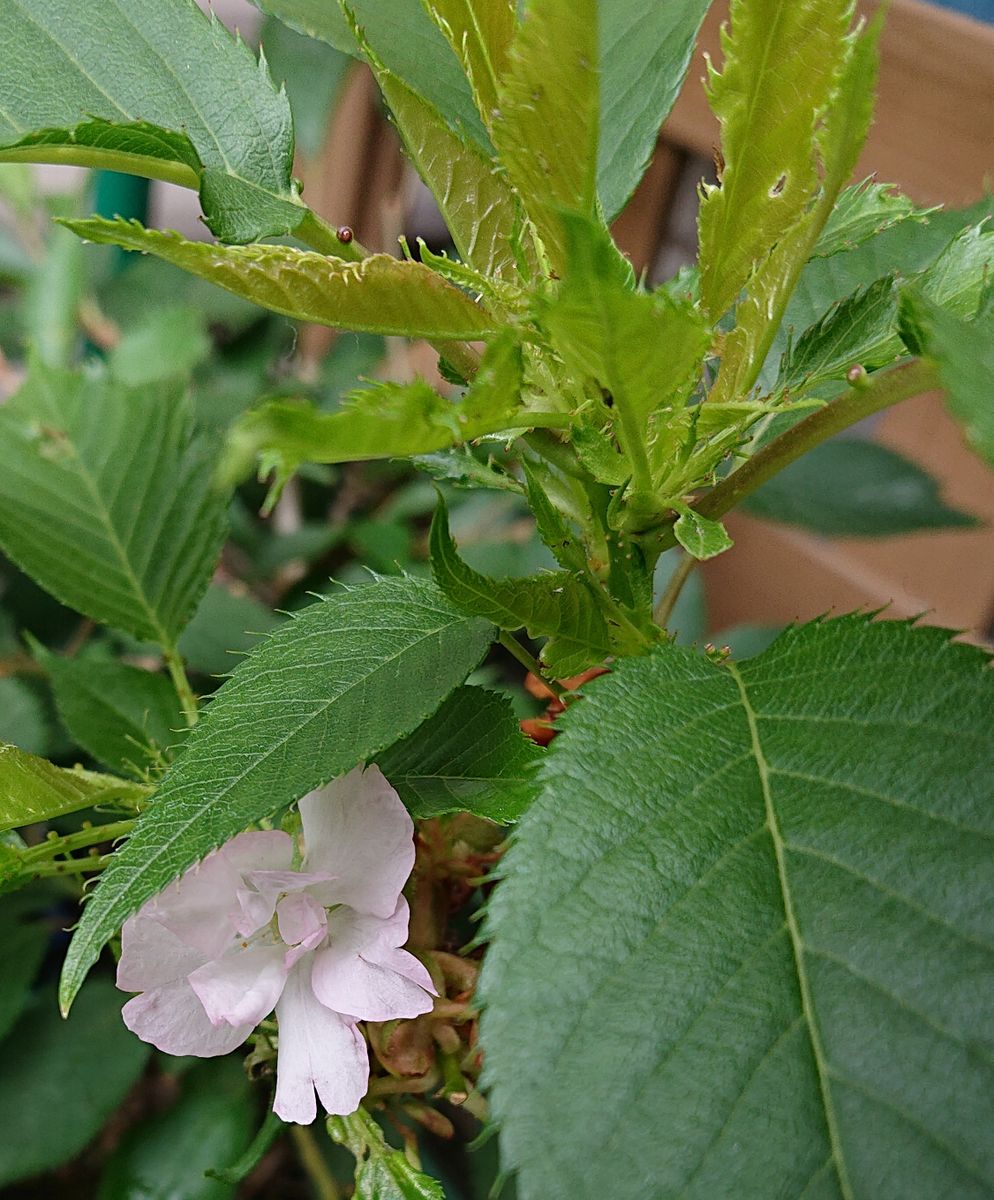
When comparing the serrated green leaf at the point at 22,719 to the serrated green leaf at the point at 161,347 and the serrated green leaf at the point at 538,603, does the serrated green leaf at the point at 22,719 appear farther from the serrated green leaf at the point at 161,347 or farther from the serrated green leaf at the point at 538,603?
Result: the serrated green leaf at the point at 538,603

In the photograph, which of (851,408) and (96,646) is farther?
(96,646)

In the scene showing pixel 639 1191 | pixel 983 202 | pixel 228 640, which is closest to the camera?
pixel 639 1191

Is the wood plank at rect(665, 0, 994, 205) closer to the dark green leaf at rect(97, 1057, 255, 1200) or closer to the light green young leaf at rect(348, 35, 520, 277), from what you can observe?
the light green young leaf at rect(348, 35, 520, 277)

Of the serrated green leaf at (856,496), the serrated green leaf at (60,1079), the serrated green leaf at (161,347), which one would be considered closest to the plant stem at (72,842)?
the serrated green leaf at (60,1079)

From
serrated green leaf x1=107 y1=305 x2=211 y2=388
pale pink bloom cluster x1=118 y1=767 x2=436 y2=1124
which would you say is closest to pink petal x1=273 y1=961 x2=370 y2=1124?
pale pink bloom cluster x1=118 y1=767 x2=436 y2=1124

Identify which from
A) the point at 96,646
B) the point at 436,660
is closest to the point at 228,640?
the point at 96,646

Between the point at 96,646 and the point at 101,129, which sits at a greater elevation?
the point at 101,129

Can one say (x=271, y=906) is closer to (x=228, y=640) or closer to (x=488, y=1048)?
(x=488, y=1048)
